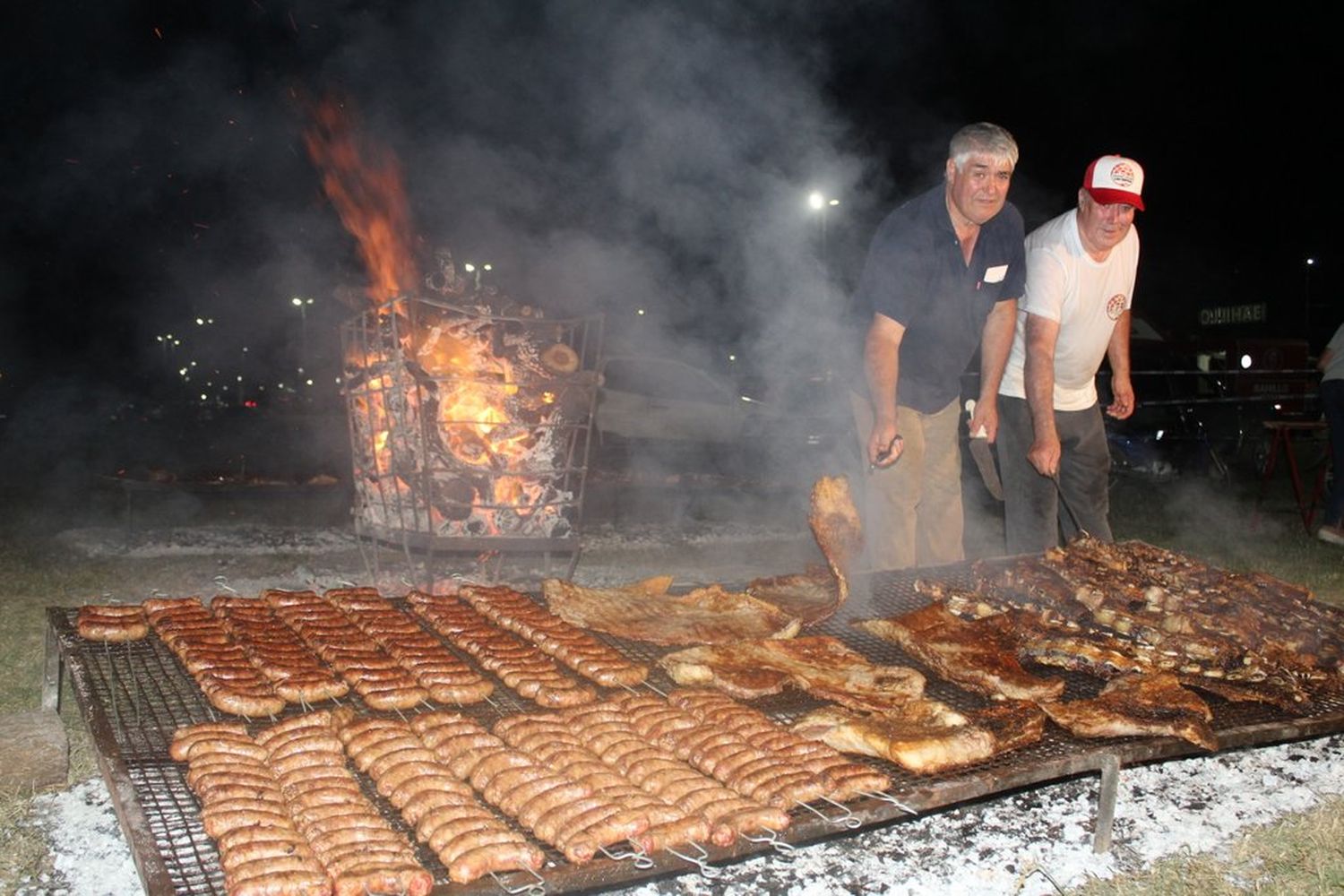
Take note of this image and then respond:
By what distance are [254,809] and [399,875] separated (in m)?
0.58

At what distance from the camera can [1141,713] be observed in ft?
11.2

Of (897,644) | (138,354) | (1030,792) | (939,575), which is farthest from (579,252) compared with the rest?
(138,354)

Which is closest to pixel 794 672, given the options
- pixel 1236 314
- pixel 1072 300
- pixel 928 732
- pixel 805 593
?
pixel 928 732

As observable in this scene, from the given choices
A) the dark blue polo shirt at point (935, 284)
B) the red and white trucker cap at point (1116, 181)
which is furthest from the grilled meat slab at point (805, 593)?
the red and white trucker cap at point (1116, 181)

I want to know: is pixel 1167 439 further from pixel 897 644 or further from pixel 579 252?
pixel 897 644

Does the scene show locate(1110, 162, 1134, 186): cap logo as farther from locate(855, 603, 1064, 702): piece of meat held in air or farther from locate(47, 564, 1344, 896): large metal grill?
locate(47, 564, 1344, 896): large metal grill

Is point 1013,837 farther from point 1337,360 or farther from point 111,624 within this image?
point 1337,360

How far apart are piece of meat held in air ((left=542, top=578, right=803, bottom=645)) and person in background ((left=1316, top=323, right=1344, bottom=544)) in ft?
24.6

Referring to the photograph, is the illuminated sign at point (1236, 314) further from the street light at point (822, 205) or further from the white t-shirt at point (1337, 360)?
the white t-shirt at point (1337, 360)

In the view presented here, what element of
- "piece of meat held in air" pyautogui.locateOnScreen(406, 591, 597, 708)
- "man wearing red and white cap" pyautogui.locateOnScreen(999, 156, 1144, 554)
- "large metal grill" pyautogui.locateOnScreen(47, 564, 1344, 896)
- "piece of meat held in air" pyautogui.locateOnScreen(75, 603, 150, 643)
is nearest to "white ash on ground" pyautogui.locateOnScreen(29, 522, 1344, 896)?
"large metal grill" pyautogui.locateOnScreen(47, 564, 1344, 896)

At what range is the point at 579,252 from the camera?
10.7 metres

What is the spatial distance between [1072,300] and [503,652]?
439 cm

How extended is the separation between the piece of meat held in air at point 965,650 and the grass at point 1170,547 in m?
0.75

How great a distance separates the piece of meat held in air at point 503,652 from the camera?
3.62m
